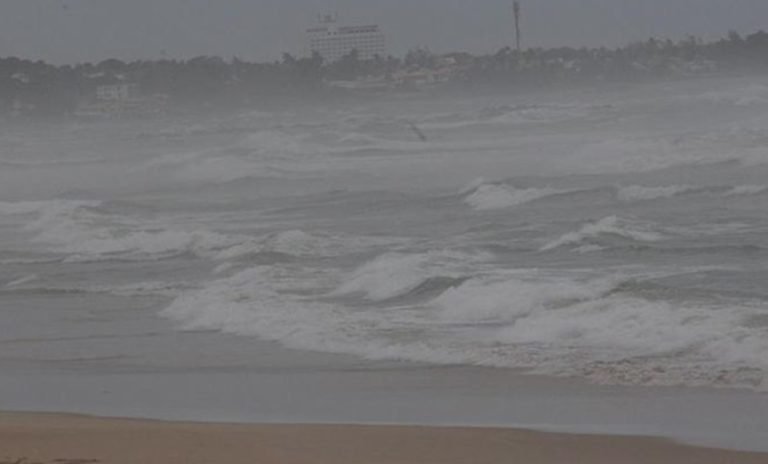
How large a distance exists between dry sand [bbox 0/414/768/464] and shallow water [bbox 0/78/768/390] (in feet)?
6.28

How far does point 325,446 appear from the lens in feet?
28.8

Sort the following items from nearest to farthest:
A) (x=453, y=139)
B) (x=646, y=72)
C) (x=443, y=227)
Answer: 1. (x=443, y=227)
2. (x=453, y=139)
3. (x=646, y=72)

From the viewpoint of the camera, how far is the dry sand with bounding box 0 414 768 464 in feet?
27.0

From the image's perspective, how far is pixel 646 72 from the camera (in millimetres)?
109562

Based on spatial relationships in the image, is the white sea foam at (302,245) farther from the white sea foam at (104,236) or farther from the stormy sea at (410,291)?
the white sea foam at (104,236)

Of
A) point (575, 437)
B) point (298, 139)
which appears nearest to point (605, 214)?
point (575, 437)

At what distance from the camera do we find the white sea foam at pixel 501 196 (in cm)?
2880

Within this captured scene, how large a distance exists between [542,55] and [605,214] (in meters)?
97.7

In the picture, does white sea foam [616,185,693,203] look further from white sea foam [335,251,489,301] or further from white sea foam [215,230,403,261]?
white sea foam [335,251,489,301]

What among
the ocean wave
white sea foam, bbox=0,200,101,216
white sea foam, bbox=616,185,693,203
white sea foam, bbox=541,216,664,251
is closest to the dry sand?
the ocean wave

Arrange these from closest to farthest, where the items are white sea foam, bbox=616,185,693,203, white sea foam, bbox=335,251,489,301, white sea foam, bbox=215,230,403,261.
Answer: white sea foam, bbox=335,251,489,301
white sea foam, bbox=215,230,403,261
white sea foam, bbox=616,185,693,203

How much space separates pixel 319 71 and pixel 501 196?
295ft

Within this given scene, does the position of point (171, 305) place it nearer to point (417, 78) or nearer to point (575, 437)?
point (575, 437)

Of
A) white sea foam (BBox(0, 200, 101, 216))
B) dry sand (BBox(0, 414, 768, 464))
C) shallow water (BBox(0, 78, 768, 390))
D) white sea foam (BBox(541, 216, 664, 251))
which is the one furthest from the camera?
A: white sea foam (BBox(0, 200, 101, 216))
